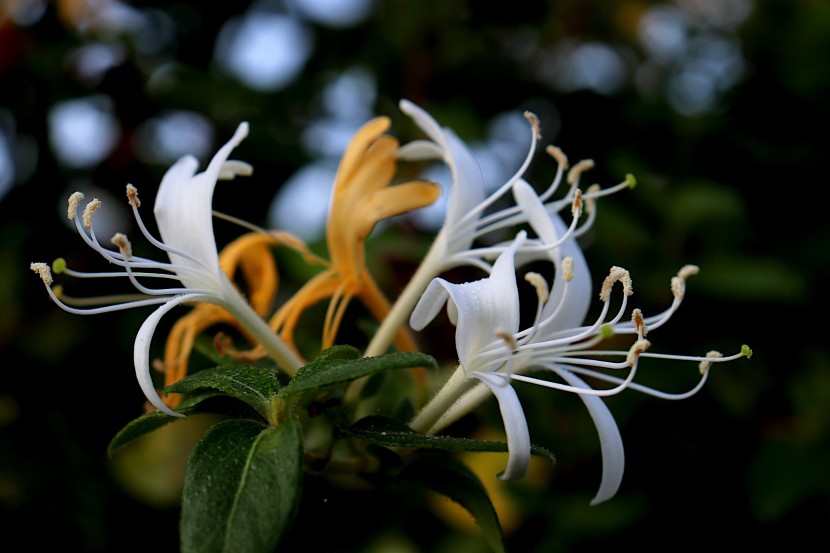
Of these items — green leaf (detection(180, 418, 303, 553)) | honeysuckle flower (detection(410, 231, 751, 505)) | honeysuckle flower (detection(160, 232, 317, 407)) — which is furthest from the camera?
honeysuckle flower (detection(160, 232, 317, 407))

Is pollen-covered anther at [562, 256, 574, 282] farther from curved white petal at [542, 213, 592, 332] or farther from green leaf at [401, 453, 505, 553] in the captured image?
green leaf at [401, 453, 505, 553]

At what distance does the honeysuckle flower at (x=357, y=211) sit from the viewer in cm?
90

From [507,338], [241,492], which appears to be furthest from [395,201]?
[241,492]

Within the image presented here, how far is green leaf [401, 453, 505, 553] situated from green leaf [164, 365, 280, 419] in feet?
0.52

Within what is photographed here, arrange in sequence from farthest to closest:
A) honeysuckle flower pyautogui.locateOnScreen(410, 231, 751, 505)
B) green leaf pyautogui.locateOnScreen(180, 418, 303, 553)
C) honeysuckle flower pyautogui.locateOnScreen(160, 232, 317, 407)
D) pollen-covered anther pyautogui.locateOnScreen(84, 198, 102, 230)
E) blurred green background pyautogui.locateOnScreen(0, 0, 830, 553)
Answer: blurred green background pyautogui.locateOnScreen(0, 0, 830, 553) → honeysuckle flower pyautogui.locateOnScreen(160, 232, 317, 407) → pollen-covered anther pyautogui.locateOnScreen(84, 198, 102, 230) → honeysuckle flower pyautogui.locateOnScreen(410, 231, 751, 505) → green leaf pyautogui.locateOnScreen(180, 418, 303, 553)

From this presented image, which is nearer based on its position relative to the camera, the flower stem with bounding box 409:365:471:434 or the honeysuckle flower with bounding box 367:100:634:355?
the flower stem with bounding box 409:365:471:434

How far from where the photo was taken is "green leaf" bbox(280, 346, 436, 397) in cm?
58

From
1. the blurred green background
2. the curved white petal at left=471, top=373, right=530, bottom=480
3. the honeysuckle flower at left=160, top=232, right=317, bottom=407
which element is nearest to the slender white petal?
the curved white petal at left=471, top=373, right=530, bottom=480

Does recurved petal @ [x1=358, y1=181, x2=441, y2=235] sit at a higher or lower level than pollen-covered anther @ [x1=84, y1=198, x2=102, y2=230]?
lower

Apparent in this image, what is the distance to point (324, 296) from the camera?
958mm

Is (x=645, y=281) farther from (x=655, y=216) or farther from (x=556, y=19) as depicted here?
(x=556, y=19)

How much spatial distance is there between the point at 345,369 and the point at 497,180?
3.70ft

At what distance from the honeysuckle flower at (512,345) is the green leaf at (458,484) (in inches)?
1.3

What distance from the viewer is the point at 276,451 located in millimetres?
598
